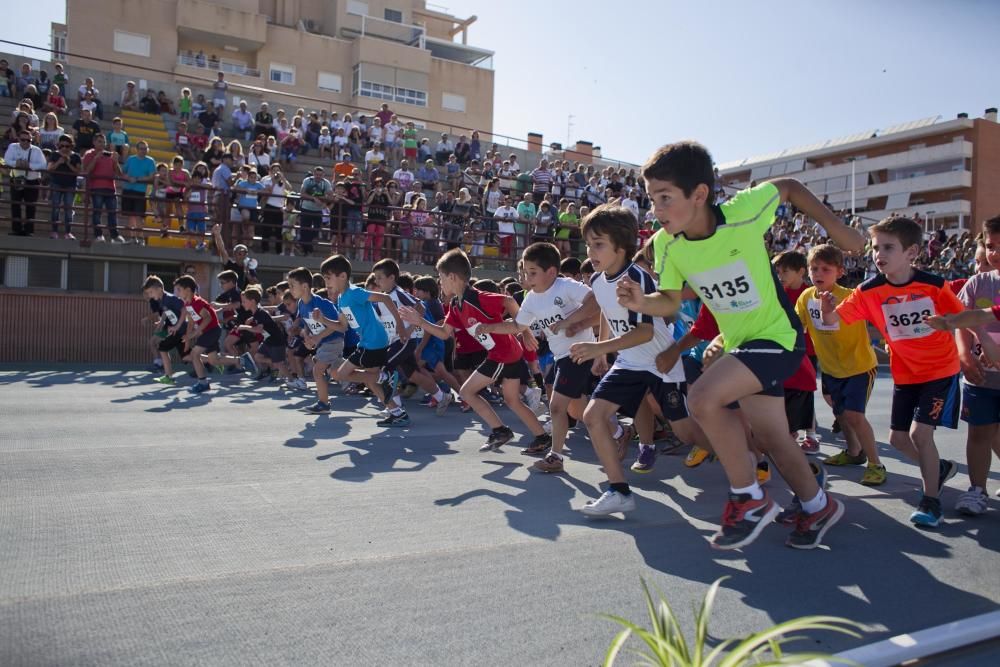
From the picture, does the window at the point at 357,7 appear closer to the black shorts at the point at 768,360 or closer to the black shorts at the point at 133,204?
the black shorts at the point at 133,204

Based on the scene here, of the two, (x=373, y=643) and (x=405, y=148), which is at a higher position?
(x=405, y=148)

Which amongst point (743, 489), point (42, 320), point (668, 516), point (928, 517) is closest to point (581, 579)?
point (743, 489)

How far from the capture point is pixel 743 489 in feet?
13.6

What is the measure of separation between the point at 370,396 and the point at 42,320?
7017 mm

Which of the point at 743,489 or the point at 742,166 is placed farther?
the point at 742,166

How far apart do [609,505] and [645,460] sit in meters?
1.87

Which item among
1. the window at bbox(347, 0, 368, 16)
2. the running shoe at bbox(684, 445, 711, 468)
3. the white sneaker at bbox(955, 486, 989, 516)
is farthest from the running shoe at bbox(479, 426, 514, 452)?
the window at bbox(347, 0, 368, 16)

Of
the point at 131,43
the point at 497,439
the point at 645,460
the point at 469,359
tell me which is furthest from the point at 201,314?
the point at 131,43

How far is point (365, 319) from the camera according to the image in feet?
29.9

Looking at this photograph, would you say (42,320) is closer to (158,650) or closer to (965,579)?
(158,650)

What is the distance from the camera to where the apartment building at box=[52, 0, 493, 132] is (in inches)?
1556

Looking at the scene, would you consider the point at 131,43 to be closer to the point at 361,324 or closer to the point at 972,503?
the point at 361,324

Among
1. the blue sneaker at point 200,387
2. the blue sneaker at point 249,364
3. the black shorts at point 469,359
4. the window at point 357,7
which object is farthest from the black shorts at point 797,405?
the window at point 357,7

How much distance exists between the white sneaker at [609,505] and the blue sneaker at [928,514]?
5.46ft
